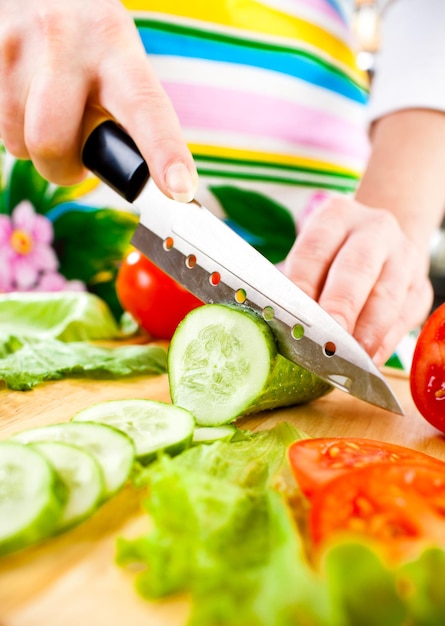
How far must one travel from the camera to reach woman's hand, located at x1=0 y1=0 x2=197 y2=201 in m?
1.38

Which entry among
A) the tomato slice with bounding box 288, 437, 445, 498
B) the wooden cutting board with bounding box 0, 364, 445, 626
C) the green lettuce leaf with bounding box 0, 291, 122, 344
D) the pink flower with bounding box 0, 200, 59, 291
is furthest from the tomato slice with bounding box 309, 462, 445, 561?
the pink flower with bounding box 0, 200, 59, 291

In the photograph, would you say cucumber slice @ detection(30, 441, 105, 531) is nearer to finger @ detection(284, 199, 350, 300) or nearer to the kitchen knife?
the kitchen knife

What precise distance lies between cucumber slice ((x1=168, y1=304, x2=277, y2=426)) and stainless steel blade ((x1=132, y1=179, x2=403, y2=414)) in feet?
0.19

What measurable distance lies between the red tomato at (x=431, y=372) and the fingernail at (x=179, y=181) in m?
0.64

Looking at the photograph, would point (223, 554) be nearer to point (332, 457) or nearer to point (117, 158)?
point (332, 457)

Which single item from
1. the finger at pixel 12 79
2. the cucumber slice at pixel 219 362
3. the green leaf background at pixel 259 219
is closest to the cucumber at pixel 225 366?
the cucumber slice at pixel 219 362

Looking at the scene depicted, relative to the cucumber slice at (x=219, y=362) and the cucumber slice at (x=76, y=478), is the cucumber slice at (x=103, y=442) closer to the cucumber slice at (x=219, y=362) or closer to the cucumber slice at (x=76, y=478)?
the cucumber slice at (x=76, y=478)

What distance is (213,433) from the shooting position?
1.24 m

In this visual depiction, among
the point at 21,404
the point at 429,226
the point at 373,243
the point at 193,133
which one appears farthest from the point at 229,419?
the point at 193,133

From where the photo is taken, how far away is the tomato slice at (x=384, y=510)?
824mm

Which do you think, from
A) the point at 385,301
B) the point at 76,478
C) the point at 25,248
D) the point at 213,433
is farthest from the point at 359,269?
the point at 25,248

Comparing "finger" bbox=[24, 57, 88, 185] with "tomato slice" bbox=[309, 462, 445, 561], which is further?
"finger" bbox=[24, 57, 88, 185]

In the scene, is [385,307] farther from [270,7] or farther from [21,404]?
[270,7]

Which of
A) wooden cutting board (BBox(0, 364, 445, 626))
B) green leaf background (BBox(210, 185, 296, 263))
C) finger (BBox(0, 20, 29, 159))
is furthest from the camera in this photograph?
green leaf background (BBox(210, 185, 296, 263))
